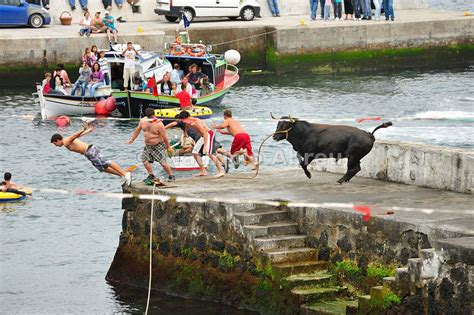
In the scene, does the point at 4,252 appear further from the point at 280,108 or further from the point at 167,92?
the point at 280,108

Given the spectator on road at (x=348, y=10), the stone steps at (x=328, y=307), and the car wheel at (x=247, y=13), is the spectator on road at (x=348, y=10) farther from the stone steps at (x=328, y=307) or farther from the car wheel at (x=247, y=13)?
the stone steps at (x=328, y=307)

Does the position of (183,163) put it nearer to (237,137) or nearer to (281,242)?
(237,137)

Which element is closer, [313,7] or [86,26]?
[86,26]

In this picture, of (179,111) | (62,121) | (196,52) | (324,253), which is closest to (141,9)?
(196,52)

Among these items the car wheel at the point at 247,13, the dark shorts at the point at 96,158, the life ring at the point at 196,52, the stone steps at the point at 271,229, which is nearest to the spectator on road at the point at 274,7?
the car wheel at the point at 247,13

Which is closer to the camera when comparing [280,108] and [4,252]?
[4,252]

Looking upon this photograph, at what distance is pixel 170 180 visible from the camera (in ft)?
74.7

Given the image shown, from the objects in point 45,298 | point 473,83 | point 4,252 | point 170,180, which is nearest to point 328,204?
point 170,180

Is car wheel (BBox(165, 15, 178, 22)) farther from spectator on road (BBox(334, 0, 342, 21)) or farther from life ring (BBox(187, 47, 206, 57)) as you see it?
life ring (BBox(187, 47, 206, 57))

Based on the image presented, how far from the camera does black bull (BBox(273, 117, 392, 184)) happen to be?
69.9 feet

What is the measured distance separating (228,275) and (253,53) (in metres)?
34.9

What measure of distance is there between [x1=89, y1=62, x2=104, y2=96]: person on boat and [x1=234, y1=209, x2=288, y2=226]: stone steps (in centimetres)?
2451

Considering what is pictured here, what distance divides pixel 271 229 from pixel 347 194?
59.0 inches

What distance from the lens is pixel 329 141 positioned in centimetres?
2152
